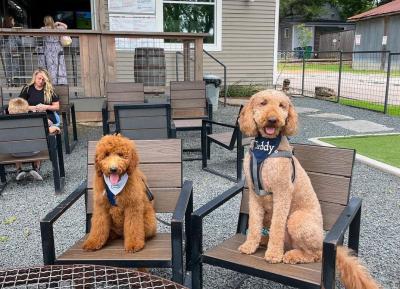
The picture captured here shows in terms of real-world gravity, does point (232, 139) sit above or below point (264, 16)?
below

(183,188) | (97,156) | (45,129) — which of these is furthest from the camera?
(45,129)

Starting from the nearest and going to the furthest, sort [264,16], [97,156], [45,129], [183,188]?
[97,156], [183,188], [45,129], [264,16]

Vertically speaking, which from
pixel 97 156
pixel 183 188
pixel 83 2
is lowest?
pixel 183 188

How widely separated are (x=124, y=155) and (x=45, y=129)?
2618 millimetres

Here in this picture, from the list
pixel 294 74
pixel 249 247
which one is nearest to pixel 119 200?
pixel 249 247

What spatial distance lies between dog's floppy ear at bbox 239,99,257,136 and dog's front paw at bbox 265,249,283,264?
0.70 metres

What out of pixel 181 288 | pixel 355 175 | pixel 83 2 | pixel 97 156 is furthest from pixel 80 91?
pixel 83 2

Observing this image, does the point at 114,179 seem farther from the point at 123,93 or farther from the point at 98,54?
the point at 98,54

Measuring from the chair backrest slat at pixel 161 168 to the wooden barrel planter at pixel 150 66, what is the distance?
607cm

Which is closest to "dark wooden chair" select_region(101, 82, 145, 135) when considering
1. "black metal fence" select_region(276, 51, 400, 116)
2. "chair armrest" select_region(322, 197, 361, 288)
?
"chair armrest" select_region(322, 197, 361, 288)

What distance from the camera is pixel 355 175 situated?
5.48 m

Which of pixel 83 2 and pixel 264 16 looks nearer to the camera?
pixel 264 16

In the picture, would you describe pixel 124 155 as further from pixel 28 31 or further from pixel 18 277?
pixel 28 31

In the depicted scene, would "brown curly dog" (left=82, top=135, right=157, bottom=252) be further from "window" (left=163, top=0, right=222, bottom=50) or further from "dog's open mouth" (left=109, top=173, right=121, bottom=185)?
"window" (left=163, top=0, right=222, bottom=50)
